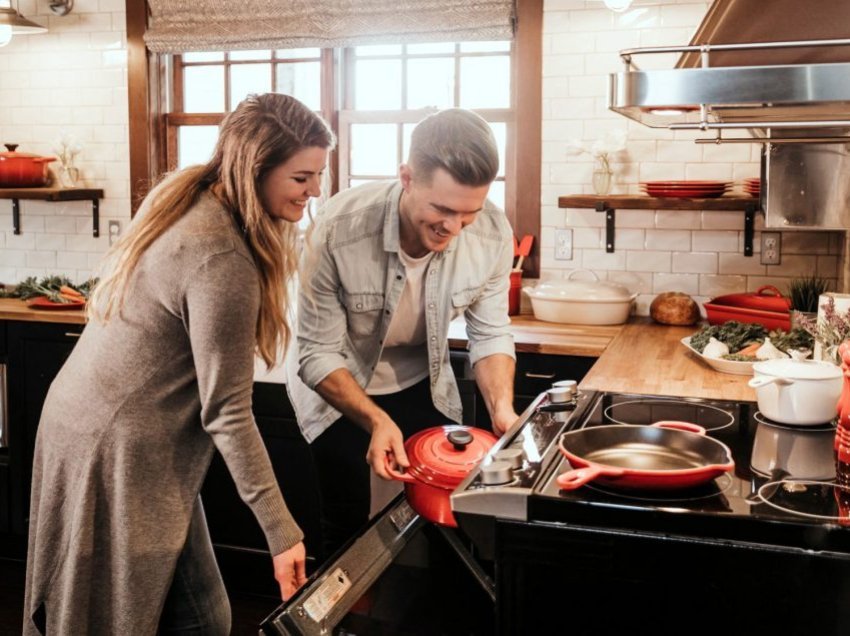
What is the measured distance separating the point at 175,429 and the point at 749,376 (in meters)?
1.61

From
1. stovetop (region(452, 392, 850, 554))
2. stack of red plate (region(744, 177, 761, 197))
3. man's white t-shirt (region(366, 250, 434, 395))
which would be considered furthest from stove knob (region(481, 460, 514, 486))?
stack of red plate (region(744, 177, 761, 197))

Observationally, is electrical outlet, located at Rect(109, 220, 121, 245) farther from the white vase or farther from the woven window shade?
the white vase

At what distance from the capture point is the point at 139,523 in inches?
72.9

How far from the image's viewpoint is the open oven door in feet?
4.85

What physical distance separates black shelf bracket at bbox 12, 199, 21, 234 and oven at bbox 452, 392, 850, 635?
13.2ft

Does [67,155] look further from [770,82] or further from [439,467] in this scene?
[770,82]

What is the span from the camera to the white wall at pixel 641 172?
12.6 feet

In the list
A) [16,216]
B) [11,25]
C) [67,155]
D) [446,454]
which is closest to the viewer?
[446,454]

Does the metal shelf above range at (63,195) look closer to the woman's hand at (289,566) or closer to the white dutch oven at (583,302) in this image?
the white dutch oven at (583,302)

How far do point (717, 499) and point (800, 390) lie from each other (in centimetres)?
51

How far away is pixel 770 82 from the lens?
127 cm

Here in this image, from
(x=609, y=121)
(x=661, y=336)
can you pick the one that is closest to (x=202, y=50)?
(x=609, y=121)

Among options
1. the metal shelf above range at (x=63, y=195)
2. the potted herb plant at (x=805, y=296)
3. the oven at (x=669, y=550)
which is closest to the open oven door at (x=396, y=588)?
the oven at (x=669, y=550)

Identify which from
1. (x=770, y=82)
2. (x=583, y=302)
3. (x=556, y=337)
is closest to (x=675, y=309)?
(x=583, y=302)
